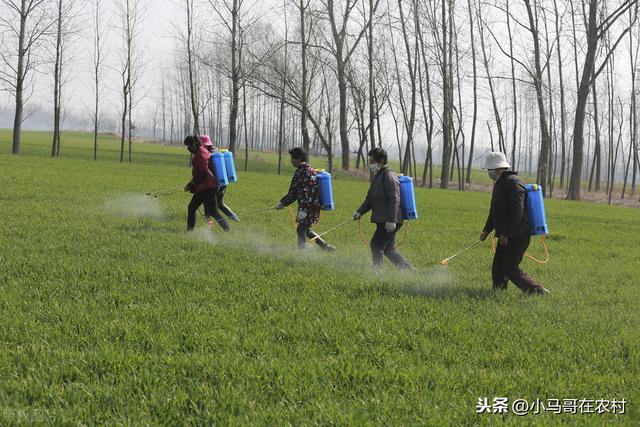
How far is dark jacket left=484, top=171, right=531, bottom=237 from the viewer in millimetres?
6312

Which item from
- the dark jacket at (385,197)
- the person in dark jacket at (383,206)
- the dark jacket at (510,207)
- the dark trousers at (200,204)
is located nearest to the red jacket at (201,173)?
the dark trousers at (200,204)

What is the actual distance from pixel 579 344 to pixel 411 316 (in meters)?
1.62

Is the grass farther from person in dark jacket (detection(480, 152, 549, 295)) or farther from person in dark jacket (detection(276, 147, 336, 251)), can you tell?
person in dark jacket (detection(276, 147, 336, 251))

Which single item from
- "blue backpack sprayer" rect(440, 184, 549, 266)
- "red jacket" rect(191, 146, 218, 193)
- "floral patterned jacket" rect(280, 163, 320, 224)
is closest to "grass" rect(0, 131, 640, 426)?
"floral patterned jacket" rect(280, 163, 320, 224)

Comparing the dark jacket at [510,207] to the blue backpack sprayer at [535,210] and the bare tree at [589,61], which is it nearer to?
the blue backpack sprayer at [535,210]

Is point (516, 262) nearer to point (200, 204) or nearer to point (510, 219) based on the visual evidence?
point (510, 219)

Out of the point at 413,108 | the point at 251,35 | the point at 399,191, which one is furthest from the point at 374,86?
the point at 399,191

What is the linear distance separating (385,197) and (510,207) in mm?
1863

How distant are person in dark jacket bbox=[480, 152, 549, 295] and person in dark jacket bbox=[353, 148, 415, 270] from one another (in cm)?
145

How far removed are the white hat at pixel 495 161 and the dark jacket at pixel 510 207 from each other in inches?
5.0

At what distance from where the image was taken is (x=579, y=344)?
4762mm

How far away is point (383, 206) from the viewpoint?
297 inches

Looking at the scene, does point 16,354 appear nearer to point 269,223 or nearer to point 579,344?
point 579,344

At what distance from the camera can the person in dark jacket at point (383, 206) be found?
24.3 feet
